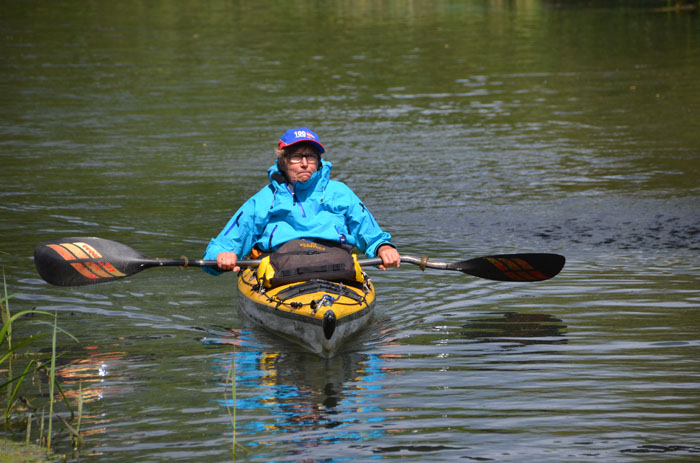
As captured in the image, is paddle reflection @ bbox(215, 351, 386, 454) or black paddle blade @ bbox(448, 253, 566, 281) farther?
black paddle blade @ bbox(448, 253, 566, 281)

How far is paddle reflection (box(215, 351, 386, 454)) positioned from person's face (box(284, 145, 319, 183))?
1514 mm

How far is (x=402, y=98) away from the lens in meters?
21.7

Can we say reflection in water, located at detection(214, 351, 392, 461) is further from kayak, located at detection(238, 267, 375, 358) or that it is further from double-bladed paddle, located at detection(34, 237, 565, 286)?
double-bladed paddle, located at detection(34, 237, 565, 286)

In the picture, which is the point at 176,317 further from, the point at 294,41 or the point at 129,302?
the point at 294,41

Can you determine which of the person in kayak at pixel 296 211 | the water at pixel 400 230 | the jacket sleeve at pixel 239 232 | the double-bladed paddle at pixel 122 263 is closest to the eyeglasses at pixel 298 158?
the person in kayak at pixel 296 211

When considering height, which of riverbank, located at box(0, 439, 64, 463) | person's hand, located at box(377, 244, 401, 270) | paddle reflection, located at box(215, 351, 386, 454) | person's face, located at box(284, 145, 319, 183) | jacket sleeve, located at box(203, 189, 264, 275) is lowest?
paddle reflection, located at box(215, 351, 386, 454)

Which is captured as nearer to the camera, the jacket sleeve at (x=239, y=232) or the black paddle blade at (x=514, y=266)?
the jacket sleeve at (x=239, y=232)

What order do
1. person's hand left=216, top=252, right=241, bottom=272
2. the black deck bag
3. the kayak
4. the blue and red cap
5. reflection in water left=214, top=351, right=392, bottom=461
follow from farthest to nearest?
the blue and red cap → person's hand left=216, top=252, right=241, bottom=272 → the black deck bag → the kayak → reflection in water left=214, top=351, right=392, bottom=461

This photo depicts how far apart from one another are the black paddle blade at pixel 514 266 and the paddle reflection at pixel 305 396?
1746 millimetres

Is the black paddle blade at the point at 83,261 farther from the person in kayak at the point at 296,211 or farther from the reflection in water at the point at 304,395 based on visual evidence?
the reflection in water at the point at 304,395

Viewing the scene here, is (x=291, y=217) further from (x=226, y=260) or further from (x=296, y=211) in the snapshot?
(x=226, y=260)

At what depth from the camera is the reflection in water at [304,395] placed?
241 inches

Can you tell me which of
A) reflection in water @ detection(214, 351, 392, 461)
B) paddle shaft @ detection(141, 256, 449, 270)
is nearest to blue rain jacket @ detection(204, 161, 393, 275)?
paddle shaft @ detection(141, 256, 449, 270)

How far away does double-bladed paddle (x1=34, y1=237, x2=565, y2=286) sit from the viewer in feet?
28.6
